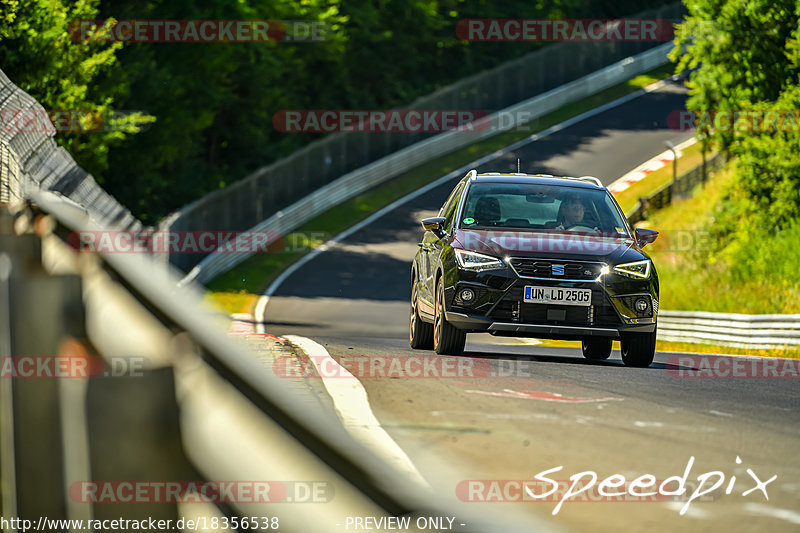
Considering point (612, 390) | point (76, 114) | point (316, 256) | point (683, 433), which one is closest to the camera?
point (683, 433)

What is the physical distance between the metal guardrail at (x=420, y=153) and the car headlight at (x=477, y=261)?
2368 cm

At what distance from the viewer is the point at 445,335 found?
11289 millimetres

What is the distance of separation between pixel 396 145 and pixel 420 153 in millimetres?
1457

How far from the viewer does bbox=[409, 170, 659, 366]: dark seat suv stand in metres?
Result: 10.9

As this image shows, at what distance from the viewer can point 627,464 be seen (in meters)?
6.08

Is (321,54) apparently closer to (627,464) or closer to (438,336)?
(438,336)

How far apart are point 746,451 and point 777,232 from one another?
88.4 ft

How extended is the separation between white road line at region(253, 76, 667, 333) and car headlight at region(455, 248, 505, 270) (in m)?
16.2

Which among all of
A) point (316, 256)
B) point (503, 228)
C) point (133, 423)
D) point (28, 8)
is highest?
point (28, 8)

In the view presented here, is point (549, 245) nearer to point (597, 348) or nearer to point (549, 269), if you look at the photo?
point (549, 269)

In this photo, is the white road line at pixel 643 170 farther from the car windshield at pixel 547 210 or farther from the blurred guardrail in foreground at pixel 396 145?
the car windshield at pixel 547 210

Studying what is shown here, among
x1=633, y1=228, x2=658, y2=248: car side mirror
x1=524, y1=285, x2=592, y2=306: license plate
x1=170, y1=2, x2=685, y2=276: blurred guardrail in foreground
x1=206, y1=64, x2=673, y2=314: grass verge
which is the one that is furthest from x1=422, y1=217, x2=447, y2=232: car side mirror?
x1=170, y1=2, x2=685, y2=276: blurred guardrail in foreground

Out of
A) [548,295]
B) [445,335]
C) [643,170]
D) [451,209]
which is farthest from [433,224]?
[643,170]

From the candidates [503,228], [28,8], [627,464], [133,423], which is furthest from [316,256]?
[133,423]
